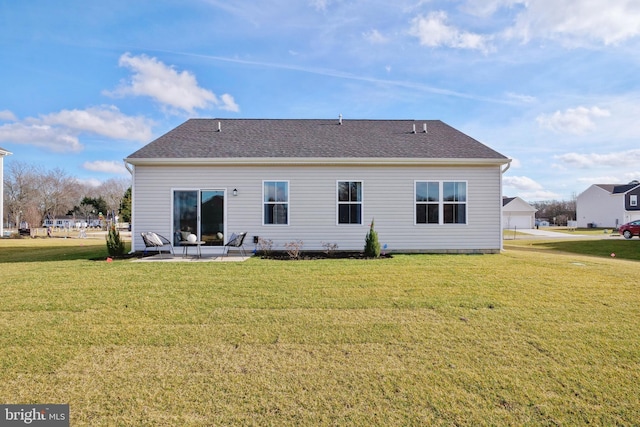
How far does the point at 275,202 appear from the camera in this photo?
10898 millimetres

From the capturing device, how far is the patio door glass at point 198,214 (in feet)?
35.1

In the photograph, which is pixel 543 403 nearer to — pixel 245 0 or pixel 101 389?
pixel 101 389

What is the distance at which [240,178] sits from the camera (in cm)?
1082

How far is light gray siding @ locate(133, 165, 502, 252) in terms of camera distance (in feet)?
35.0

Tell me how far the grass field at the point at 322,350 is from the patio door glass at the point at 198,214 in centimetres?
424

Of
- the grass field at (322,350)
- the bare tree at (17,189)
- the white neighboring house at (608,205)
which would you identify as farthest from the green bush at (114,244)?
the white neighboring house at (608,205)

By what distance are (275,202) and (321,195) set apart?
1.63m

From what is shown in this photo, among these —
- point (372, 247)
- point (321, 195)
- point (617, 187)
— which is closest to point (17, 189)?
point (321, 195)

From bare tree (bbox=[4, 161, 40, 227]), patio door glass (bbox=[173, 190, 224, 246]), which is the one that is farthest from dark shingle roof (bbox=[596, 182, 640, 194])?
bare tree (bbox=[4, 161, 40, 227])

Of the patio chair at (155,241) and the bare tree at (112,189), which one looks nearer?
the patio chair at (155,241)

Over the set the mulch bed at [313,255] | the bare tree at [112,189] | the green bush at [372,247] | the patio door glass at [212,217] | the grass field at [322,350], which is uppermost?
the bare tree at [112,189]

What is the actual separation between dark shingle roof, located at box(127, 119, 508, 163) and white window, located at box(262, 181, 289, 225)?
1036 mm

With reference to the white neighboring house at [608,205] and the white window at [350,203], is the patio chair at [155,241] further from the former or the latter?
→ the white neighboring house at [608,205]

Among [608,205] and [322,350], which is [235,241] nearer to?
[322,350]
